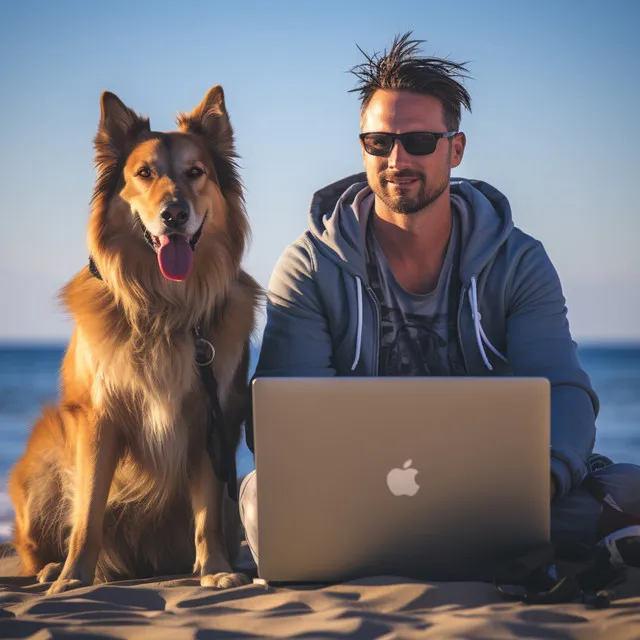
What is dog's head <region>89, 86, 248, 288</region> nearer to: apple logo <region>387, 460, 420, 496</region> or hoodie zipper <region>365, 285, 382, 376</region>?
hoodie zipper <region>365, 285, 382, 376</region>

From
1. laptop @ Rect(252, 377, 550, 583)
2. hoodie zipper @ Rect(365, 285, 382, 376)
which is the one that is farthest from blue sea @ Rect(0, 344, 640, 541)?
laptop @ Rect(252, 377, 550, 583)

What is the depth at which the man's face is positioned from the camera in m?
3.80

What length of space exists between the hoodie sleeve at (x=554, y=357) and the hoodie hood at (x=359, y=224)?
179 millimetres

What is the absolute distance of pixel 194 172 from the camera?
3561 mm

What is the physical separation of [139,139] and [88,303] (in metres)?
0.68

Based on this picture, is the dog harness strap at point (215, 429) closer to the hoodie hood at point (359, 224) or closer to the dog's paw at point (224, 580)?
the dog's paw at point (224, 580)

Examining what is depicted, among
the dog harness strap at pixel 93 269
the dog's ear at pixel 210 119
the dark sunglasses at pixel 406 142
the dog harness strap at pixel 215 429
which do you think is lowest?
the dog harness strap at pixel 215 429

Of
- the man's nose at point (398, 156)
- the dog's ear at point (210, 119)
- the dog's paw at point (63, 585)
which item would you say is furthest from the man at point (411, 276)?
the dog's paw at point (63, 585)

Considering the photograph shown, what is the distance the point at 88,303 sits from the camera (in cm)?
354

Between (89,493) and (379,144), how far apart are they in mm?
1833

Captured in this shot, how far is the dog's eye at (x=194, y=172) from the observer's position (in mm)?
3549

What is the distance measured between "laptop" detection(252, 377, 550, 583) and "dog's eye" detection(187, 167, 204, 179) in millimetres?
1285

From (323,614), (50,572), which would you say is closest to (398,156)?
(323,614)

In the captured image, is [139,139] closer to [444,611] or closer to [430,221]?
[430,221]
